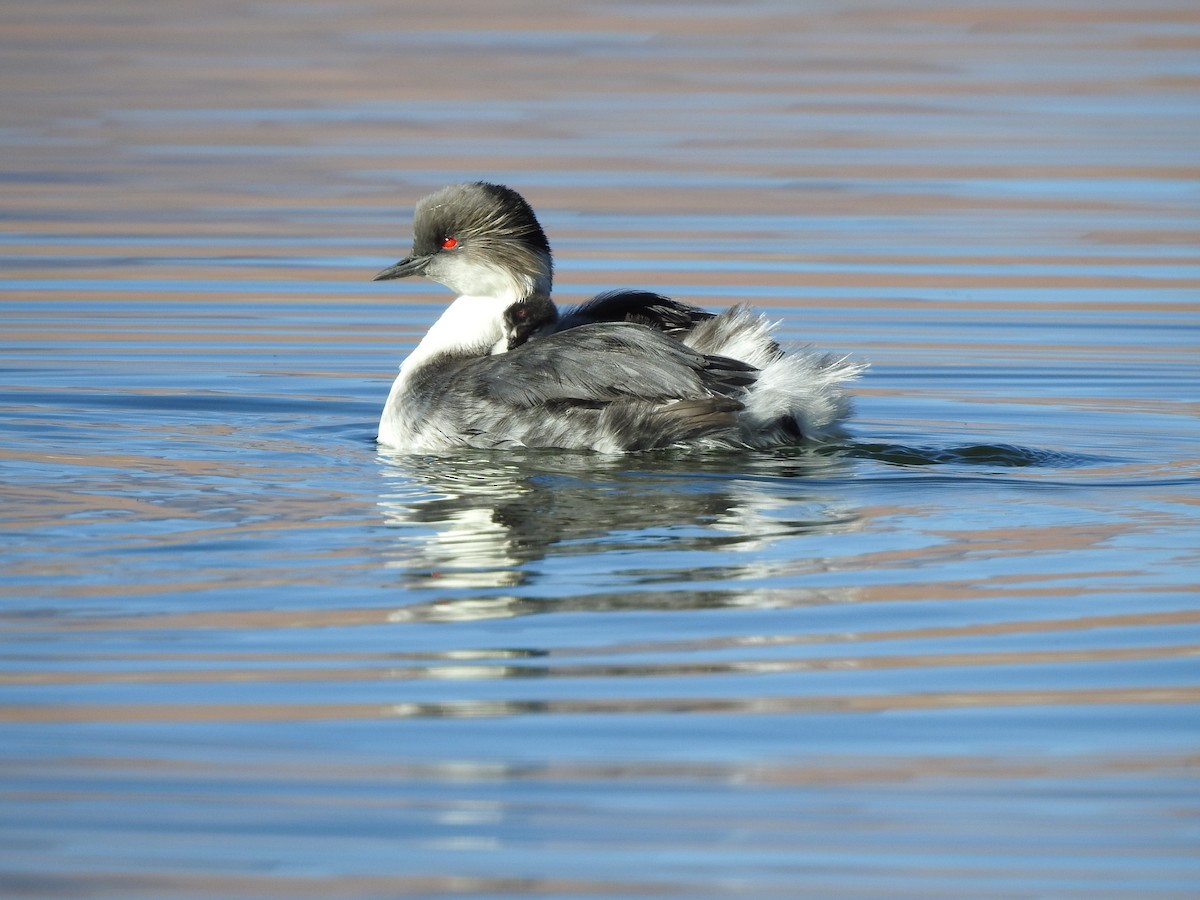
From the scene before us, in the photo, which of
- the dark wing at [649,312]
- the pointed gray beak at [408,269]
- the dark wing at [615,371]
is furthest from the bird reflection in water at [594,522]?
the pointed gray beak at [408,269]

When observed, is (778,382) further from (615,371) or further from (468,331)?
(468,331)

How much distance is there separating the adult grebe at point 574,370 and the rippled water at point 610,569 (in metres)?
0.17

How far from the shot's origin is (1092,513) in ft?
24.5

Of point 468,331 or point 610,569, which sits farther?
point 468,331

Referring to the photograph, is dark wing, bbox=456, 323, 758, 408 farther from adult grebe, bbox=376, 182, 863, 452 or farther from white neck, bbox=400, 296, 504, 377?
white neck, bbox=400, 296, 504, 377

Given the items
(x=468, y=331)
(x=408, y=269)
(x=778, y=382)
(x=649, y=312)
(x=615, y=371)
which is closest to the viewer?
(x=615, y=371)

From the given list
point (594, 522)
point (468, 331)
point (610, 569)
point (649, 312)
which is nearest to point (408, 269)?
point (468, 331)

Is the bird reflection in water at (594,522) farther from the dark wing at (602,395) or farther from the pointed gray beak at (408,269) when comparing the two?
the pointed gray beak at (408,269)

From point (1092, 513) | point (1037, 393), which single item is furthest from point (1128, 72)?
point (1092, 513)

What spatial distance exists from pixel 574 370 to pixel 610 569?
74.5 inches

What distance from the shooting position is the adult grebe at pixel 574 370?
8328 millimetres

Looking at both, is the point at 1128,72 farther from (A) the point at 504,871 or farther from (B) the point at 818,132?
(A) the point at 504,871

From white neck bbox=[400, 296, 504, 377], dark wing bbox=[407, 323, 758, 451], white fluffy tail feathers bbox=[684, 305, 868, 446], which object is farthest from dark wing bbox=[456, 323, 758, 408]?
white neck bbox=[400, 296, 504, 377]

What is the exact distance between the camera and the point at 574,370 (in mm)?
8367
